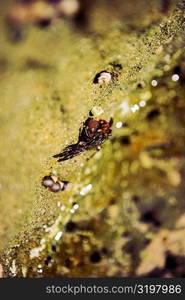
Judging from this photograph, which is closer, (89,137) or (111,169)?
(89,137)

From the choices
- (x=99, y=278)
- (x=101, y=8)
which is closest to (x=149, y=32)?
(x=101, y=8)

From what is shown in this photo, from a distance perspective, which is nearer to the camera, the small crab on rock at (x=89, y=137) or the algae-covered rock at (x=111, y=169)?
the algae-covered rock at (x=111, y=169)

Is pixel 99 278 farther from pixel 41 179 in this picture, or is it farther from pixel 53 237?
pixel 41 179

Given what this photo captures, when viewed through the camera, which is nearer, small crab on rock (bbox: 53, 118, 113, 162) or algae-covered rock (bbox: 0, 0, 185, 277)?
algae-covered rock (bbox: 0, 0, 185, 277)
